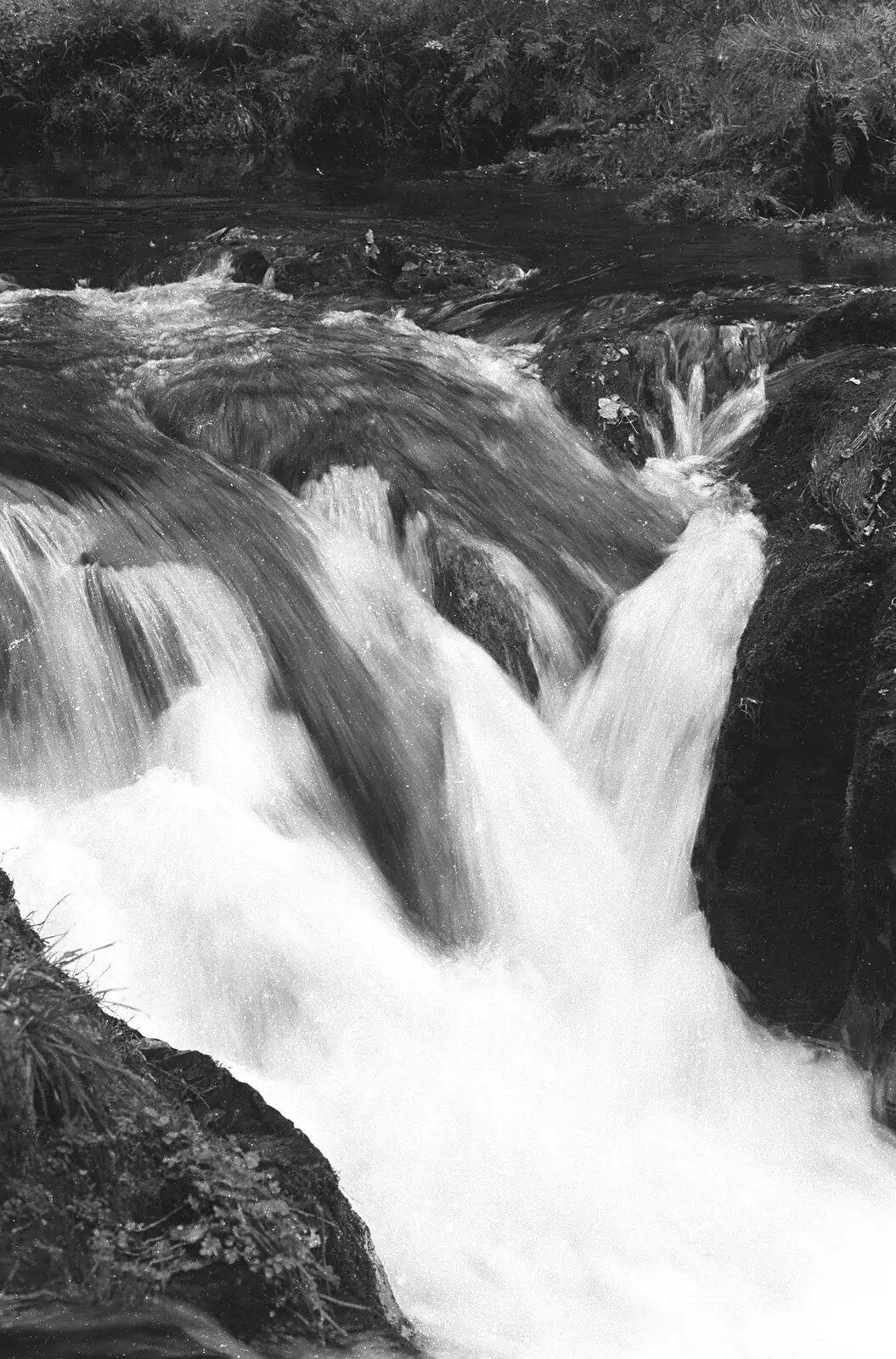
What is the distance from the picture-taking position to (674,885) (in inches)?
214

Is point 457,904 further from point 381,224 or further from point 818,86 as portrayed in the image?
point 818,86

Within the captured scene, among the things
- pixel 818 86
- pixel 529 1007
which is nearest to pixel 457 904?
pixel 529 1007

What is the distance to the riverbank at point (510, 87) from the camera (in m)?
12.1

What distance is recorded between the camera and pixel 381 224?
1123cm

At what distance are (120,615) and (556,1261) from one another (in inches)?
121

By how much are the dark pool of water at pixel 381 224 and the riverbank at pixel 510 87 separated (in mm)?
910

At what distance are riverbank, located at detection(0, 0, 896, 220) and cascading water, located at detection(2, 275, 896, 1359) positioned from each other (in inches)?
274

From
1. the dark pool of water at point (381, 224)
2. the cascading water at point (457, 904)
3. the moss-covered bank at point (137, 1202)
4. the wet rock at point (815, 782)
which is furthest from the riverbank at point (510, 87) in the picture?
the moss-covered bank at point (137, 1202)

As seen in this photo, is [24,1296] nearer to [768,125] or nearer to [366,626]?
[366,626]

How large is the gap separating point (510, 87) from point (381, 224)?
4.75m

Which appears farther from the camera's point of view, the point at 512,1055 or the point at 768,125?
the point at 768,125

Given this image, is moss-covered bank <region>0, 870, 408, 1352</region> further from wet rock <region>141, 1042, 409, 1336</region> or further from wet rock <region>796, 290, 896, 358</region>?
wet rock <region>796, 290, 896, 358</region>

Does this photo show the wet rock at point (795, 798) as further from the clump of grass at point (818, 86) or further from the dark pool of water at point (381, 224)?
the clump of grass at point (818, 86)

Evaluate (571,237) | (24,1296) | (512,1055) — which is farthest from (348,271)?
(24,1296)
